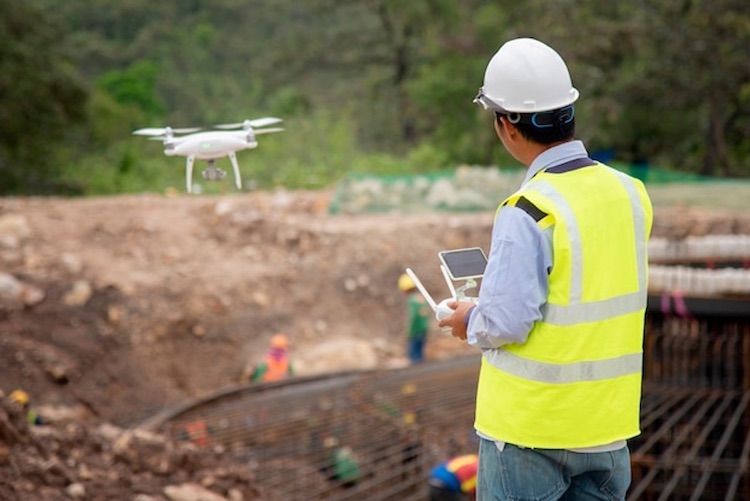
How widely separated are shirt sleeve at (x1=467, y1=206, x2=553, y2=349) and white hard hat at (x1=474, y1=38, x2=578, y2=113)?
0.73 ft

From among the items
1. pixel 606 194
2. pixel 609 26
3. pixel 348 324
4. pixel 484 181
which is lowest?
pixel 348 324

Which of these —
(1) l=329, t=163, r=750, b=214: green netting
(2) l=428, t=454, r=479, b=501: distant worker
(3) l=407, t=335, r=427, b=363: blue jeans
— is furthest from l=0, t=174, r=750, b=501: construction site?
(2) l=428, t=454, r=479, b=501: distant worker

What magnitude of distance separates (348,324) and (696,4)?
9888 millimetres

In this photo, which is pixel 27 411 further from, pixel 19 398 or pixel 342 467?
pixel 342 467

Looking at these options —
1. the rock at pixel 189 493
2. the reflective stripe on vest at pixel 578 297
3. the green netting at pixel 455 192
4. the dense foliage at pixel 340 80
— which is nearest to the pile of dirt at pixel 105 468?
the rock at pixel 189 493

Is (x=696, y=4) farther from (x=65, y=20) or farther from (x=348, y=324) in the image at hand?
(x=65, y=20)

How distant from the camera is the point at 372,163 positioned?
16578mm

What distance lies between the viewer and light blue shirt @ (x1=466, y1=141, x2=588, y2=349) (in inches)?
75.8

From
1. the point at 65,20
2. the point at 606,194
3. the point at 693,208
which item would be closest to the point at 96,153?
the point at 65,20

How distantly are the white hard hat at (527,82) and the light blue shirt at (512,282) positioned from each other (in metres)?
0.22

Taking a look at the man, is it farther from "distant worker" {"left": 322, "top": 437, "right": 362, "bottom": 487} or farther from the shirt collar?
"distant worker" {"left": 322, "top": 437, "right": 362, "bottom": 487}

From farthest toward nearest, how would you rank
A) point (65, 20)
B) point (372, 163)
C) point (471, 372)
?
point (65, 20) → point (372, 163) → point (471, 372)

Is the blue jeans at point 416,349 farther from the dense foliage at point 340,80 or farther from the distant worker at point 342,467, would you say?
the distant worker at point 342,467

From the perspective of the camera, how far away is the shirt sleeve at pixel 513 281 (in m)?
1.93
